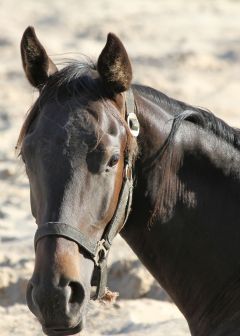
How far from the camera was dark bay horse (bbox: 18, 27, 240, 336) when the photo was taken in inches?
154

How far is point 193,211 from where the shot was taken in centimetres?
431

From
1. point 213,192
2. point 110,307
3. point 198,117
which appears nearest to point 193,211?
point 213,192

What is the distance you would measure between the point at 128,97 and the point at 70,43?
11.0 m

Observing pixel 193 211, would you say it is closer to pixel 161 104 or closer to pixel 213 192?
pixel 213 192

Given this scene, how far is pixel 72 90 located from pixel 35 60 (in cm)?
29

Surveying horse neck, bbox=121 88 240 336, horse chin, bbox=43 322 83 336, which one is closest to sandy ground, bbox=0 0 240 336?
horse neck, bbox=121 88 240 336

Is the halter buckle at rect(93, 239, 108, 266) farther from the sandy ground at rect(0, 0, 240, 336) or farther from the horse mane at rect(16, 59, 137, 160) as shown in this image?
the sandy ground at rect(0, 0, 240, 336)

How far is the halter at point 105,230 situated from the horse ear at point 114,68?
0.08 metres

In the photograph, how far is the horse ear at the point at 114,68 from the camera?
4086 mm

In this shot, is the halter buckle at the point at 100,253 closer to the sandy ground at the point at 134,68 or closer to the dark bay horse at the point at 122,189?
the dark bay horse at the point at 122,189

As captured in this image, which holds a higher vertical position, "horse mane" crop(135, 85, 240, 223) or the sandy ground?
"horse mane" crop(135, 85, 240, 223)

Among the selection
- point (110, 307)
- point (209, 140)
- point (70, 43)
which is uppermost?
point (209, 140)

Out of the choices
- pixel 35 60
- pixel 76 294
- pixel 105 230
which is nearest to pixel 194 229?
pixel 105 230

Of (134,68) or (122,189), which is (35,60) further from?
(134,68)
